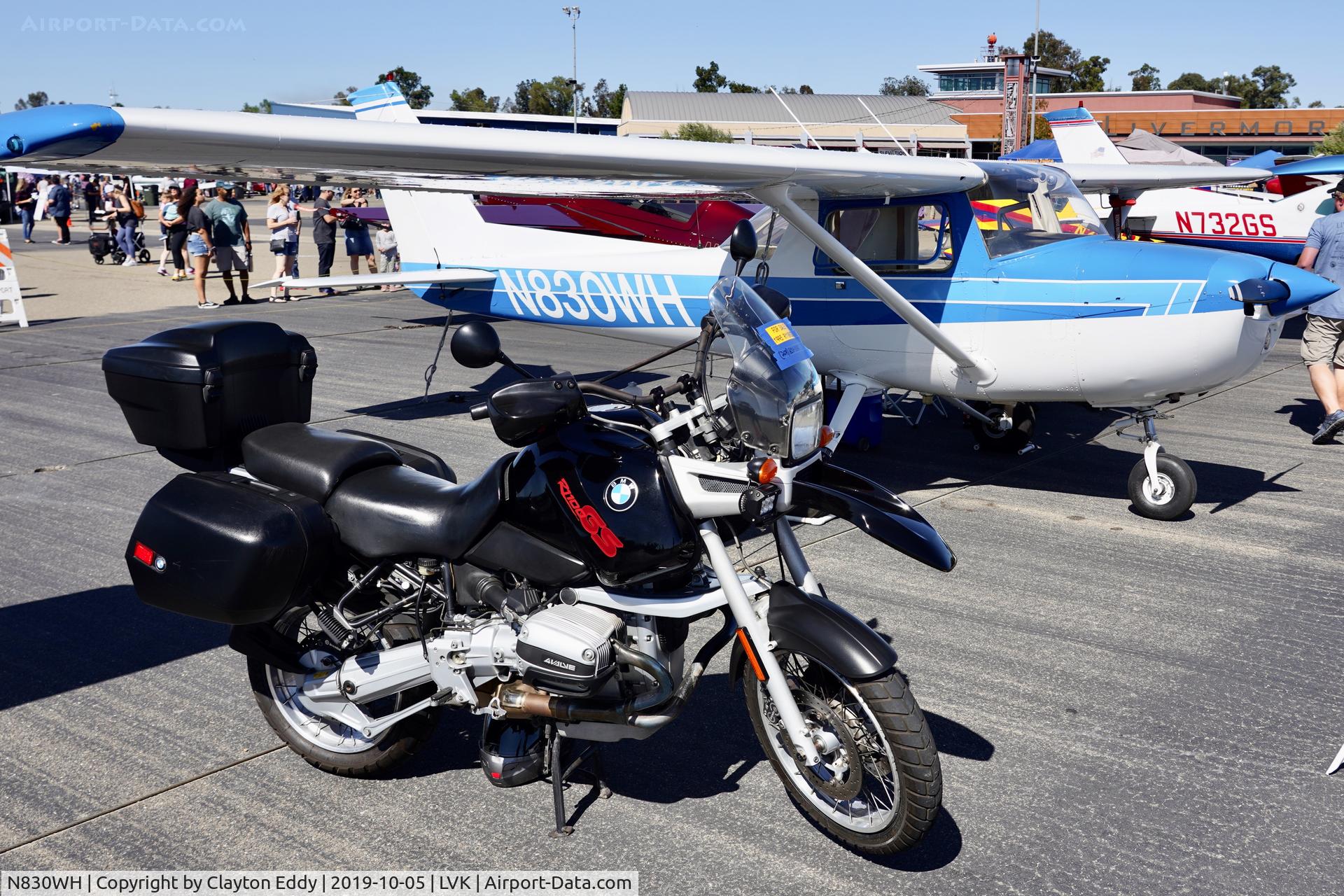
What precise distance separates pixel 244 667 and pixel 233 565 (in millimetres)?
1485

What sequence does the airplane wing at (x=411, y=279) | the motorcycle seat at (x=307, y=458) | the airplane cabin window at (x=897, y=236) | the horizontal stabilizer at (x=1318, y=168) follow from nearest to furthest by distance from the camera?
1. the motorcycle seat at (x=307, y=458)
2. the airplane cabin window at (x=897, y=236)
3. the airplane wing at (x=411, y=279)
4. the horizontal stabilizer at (x=1318, y=168)

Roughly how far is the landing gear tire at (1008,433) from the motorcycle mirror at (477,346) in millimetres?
5684

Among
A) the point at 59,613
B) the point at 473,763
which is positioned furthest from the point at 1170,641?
the point at 59,613

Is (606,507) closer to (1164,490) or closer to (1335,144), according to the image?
(1164,490)

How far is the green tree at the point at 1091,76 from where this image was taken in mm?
87188

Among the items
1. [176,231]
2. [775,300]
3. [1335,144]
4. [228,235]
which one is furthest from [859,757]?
[1335,144]

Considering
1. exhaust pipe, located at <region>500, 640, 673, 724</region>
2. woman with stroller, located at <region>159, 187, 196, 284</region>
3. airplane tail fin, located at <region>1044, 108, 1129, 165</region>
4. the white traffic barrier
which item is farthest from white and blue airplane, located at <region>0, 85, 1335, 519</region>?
woman with stroller, located at <region>159, 187, 196, 284</region>

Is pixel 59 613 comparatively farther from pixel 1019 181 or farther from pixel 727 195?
pixel 1019 181

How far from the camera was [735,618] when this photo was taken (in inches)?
116

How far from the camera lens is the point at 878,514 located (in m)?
2.82

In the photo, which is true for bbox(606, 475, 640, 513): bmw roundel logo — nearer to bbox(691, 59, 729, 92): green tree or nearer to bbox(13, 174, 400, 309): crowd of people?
bbox(13, 174, 400, 309): crowd of people

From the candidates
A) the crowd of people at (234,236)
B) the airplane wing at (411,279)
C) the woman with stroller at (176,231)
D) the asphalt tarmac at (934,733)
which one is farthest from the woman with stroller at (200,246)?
the asphalt tarmac at (934,733)

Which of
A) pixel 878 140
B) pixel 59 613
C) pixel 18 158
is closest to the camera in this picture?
pixel 18 158

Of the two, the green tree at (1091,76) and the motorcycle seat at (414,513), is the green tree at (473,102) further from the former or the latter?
A: the motorcycle seat at (414,513)
